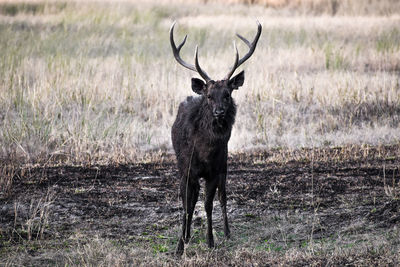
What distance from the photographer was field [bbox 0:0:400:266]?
23.8 feet

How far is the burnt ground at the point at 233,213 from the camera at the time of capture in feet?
22.4

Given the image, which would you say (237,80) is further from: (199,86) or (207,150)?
(207,150)

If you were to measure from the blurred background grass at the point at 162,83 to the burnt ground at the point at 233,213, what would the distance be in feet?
4.90

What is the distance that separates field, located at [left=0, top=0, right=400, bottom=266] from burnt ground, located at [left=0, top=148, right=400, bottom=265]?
0.03m

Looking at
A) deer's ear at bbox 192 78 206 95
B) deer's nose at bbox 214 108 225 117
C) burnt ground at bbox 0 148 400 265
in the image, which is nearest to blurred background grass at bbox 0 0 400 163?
burnt ground at bbox 0 148 400 265

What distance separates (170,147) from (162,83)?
3357 millimetres

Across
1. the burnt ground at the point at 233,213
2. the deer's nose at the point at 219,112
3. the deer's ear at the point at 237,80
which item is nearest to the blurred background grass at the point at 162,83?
the burnt ground at the point at 233,213

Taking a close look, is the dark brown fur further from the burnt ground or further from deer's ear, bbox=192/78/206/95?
the burnt ground

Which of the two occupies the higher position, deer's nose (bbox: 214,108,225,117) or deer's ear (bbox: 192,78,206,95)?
deer's ear (bbox: 192,78,206,95)

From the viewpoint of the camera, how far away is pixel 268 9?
98.3ft

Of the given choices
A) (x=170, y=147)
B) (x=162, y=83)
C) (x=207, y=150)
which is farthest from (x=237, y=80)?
(x=162, y=83)

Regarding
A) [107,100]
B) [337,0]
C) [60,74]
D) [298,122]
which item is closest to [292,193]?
[298,122]

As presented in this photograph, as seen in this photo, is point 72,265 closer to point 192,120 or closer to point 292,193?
point 192,120

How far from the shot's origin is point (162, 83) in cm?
1556
